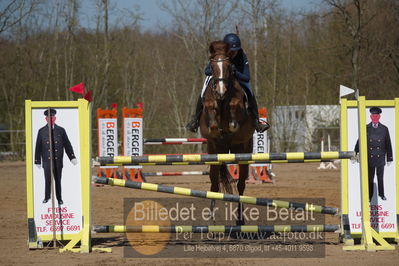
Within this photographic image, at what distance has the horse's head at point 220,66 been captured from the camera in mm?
6805

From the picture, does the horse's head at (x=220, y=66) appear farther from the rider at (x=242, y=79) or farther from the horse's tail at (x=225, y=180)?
the horse's tail at (x=225, y=180)

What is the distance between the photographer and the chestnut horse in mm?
6836

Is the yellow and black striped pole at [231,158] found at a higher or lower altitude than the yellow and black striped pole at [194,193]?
higher

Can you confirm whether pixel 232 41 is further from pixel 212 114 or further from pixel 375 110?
pixel 375 110

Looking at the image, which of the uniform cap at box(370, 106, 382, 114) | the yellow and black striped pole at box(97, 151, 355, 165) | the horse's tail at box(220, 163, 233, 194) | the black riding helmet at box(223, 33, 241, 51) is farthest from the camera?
the horse's tail at box(220, 163, 233, 194)

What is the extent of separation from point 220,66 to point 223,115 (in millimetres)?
654

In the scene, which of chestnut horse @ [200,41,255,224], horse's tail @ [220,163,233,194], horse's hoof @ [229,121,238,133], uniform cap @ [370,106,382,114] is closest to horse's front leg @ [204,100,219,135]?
chestnut horse @ [200,41,255,224]

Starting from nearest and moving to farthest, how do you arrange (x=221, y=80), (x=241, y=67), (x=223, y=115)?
(x=221, y=80) → (x=223, y=115) → (x=241, y=67)

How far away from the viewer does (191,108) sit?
27062mm

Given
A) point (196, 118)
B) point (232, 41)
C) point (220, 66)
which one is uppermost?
point (232, 41)

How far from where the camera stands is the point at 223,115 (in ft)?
23.5

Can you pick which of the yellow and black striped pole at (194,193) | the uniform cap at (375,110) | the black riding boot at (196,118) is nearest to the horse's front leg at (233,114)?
the black riding boot at (196,118)

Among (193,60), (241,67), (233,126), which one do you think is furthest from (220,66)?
(193,60)

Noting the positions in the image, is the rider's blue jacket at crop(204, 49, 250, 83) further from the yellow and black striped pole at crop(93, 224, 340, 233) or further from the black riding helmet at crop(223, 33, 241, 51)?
the yellow and black striped pole at crop(93, 224, 340, 233)
